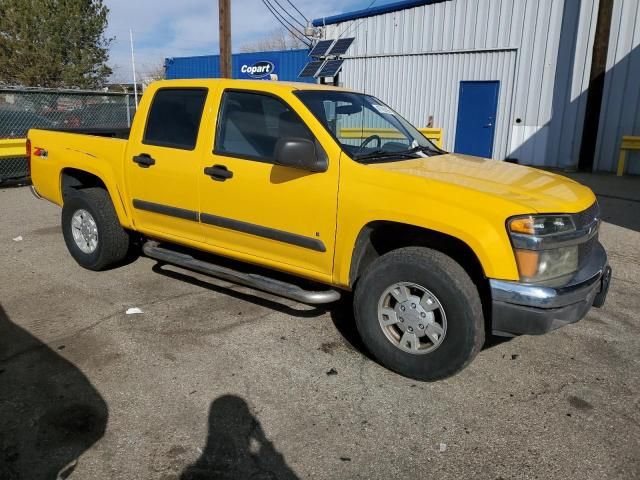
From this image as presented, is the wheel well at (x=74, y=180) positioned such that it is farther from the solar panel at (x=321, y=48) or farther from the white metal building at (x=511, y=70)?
the solar panel at (x=321, y=48)

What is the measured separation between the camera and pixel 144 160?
459 centimetres

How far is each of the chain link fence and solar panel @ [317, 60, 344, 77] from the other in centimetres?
625

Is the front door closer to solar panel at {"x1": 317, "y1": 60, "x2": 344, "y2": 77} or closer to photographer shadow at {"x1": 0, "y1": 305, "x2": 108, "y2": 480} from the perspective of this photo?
photographer shadow at {"x1": 0, "y1": 305, "x2": 108, "y2": 480}

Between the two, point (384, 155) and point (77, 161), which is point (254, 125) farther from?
point (77, 161)

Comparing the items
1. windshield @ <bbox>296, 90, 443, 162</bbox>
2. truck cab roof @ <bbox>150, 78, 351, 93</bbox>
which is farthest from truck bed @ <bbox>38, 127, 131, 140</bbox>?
windshield @ <bbox>296, 90, 443, 162</bbox>

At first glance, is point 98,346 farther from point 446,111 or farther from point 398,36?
point 398,36

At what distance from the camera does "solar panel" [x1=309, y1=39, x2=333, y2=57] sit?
17094 millimetres

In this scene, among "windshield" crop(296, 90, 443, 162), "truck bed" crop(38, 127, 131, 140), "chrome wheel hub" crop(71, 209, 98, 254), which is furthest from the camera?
"truck bed" crop(38, 127, 131, 140)

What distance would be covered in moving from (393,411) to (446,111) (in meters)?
13.0

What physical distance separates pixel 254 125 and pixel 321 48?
561 inches

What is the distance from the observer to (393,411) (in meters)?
3.11

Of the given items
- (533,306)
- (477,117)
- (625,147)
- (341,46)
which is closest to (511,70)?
(477,117)

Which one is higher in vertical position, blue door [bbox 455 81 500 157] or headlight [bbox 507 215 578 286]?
blue door [bbox 455 81 500 157]

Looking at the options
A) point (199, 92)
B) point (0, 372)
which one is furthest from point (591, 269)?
point (0, 372)
